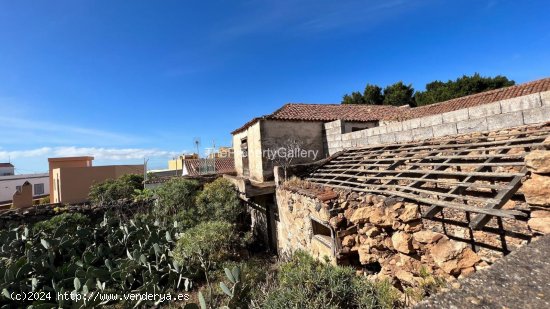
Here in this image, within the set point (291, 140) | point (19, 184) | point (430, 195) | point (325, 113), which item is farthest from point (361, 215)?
point (19, 184)

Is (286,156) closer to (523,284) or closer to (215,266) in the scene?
(215,266)

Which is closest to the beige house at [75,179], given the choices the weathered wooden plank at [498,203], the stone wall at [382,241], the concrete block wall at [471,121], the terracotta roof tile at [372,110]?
the terracotta roof tile at [372,110]

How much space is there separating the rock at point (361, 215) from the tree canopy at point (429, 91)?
28.4 meters

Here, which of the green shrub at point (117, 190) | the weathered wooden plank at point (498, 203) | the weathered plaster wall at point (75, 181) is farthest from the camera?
the weathered plaster wall at point (75, 181)

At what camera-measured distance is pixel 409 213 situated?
3.77m

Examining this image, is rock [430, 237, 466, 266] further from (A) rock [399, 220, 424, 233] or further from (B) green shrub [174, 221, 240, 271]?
(B) green shrub [174, 221, 240, 271]

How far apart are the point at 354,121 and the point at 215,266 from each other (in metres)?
9.75

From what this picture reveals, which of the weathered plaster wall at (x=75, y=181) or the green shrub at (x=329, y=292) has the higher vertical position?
the weathered plaster wall at (x=75, y=181)

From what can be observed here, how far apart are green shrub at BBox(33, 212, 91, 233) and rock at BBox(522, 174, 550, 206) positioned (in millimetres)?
12319

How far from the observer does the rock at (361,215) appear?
4.52 meters

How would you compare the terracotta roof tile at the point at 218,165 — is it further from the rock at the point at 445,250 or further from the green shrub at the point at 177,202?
the rock at the point at 445,250

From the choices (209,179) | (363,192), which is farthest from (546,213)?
(209,179)

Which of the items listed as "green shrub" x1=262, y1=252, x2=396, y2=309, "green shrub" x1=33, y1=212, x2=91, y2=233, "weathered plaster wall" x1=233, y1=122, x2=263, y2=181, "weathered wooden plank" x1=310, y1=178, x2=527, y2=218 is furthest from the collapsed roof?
"green shrub" x1=33, y1=212, x2=91, y2=233

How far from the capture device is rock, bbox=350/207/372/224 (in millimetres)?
4516
